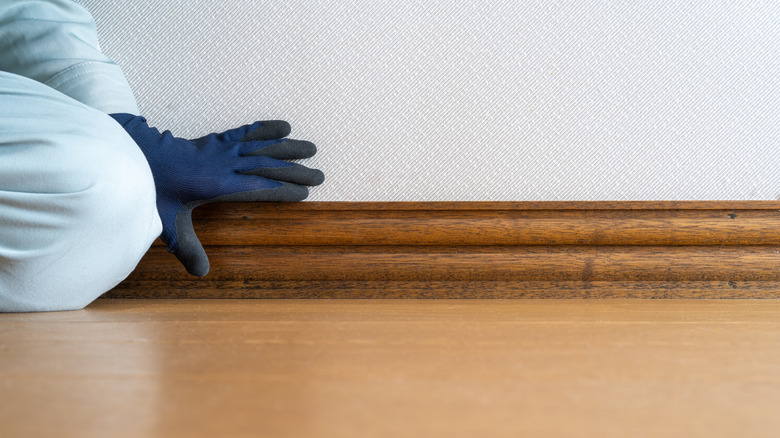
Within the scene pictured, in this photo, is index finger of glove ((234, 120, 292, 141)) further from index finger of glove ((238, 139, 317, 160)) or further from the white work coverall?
the white work coverall

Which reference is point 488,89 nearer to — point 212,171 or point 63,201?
point 212,171

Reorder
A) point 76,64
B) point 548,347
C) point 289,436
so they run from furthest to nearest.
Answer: point 76,64
point 548,347
point 289,436

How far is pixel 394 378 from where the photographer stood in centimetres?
28

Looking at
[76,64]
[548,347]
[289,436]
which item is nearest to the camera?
[289,436]

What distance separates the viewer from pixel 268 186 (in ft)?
2.28

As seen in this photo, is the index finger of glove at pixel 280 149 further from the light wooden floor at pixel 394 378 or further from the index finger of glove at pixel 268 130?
the light wooden floor at pixel 394 378

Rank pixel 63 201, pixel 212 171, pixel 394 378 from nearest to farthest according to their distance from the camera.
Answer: pixel 394 378
pixel 63 201
pixel 212 171

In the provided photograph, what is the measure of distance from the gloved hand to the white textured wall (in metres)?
0.04

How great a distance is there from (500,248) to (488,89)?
246mm

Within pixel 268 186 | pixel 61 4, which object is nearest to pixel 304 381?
pixel 268 186

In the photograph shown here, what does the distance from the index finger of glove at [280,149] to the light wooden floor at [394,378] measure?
13.4 inches

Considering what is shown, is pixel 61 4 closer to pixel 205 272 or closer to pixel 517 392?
pixel 205 272

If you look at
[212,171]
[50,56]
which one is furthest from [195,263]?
[50,56]

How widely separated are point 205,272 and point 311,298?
0.16m
